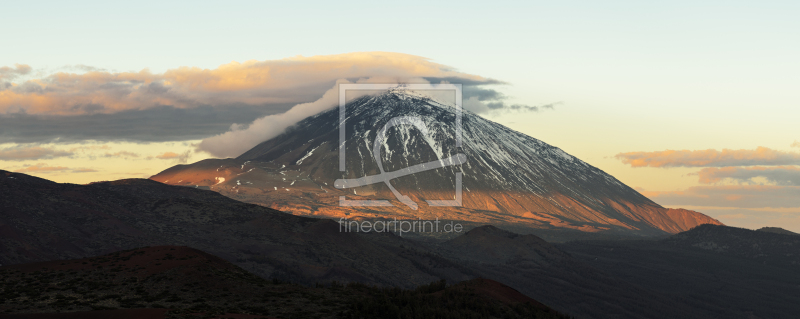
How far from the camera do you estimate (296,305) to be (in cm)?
4981

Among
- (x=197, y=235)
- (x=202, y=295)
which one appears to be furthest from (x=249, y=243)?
(x=202, y=295)

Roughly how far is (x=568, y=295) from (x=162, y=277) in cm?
13803

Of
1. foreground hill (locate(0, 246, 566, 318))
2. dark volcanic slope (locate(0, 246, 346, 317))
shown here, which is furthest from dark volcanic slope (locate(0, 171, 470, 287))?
foreground hill (locate(0, 246, 566, 318))

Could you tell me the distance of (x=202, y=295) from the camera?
53000 mm

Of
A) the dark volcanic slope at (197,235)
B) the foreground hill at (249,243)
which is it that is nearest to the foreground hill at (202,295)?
the foreground hill at (249,243)

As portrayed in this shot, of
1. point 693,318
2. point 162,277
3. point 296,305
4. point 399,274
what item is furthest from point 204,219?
point 693,318

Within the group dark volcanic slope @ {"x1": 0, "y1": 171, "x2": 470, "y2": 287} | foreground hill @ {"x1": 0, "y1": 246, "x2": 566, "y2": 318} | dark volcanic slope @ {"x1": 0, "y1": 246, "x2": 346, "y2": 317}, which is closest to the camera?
foreground hill @ {"x1": 0, "y1": 246, "x2": 566, "y2": 318}

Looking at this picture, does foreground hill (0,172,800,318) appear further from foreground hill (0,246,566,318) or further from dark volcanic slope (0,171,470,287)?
foreground hill (0,246,566,318)

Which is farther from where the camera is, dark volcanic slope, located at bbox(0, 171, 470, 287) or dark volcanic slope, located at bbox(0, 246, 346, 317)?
dark volcanic slope, located at bbox(0, 171, 470, 287)

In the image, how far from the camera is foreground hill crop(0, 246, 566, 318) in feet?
153

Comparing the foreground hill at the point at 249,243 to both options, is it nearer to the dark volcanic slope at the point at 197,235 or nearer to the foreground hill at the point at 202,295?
Result: the dark volcanic slope at the point at 197,235

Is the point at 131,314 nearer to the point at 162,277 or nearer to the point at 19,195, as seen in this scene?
the point at 162,277

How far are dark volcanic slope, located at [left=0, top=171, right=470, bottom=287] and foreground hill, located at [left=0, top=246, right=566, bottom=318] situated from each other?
35.9m

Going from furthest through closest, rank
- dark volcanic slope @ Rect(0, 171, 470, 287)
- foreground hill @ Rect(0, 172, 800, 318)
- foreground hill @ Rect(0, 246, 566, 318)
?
foreground hill @ Rect(0, 172, 800, 318) → dark volcanic slope @ Rect(0, 171, 470, 287) → foreground hill @ Rect(0, 246, 566, 318)
